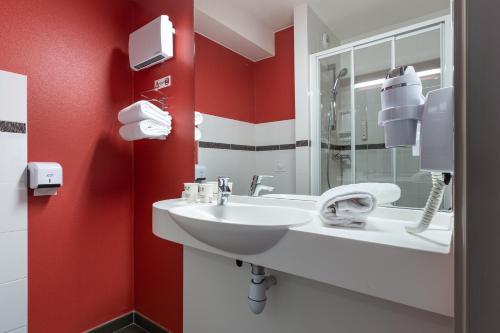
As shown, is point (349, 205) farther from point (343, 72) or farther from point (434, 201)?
point (343, 72)

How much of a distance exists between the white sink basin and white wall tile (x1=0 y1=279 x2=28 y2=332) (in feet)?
3.38

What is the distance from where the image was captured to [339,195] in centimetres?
81

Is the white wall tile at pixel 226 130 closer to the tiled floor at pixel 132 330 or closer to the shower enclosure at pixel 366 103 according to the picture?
the shower enclosure at pixel 366 103

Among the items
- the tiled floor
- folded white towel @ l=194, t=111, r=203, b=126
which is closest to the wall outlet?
folded white towel @ l=194, t=111, r=203, b=126

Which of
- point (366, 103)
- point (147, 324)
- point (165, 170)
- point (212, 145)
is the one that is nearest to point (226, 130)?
point (212, 145)

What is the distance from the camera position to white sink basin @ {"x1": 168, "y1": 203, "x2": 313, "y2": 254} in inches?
28.6

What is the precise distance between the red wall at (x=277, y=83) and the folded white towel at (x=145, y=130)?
22.0 inches

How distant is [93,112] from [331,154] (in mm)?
1451

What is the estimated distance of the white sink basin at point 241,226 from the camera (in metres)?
0.73

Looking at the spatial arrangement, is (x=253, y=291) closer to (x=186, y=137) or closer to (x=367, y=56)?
(x=186, y=137)

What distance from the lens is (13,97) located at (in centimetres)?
131

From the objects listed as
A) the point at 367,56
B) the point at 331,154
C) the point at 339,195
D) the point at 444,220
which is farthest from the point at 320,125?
the point at 444,220

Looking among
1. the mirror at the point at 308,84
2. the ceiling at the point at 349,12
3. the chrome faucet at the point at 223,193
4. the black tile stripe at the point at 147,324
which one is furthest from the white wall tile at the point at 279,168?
Result: the black tile stripe at the point at 147,324

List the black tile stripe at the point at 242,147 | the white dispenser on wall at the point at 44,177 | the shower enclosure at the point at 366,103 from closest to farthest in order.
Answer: the shower enclosure at the point at 366,103
the white dispenser on wall at the point at 44,177
the black tile stripe at the point at 242,147
